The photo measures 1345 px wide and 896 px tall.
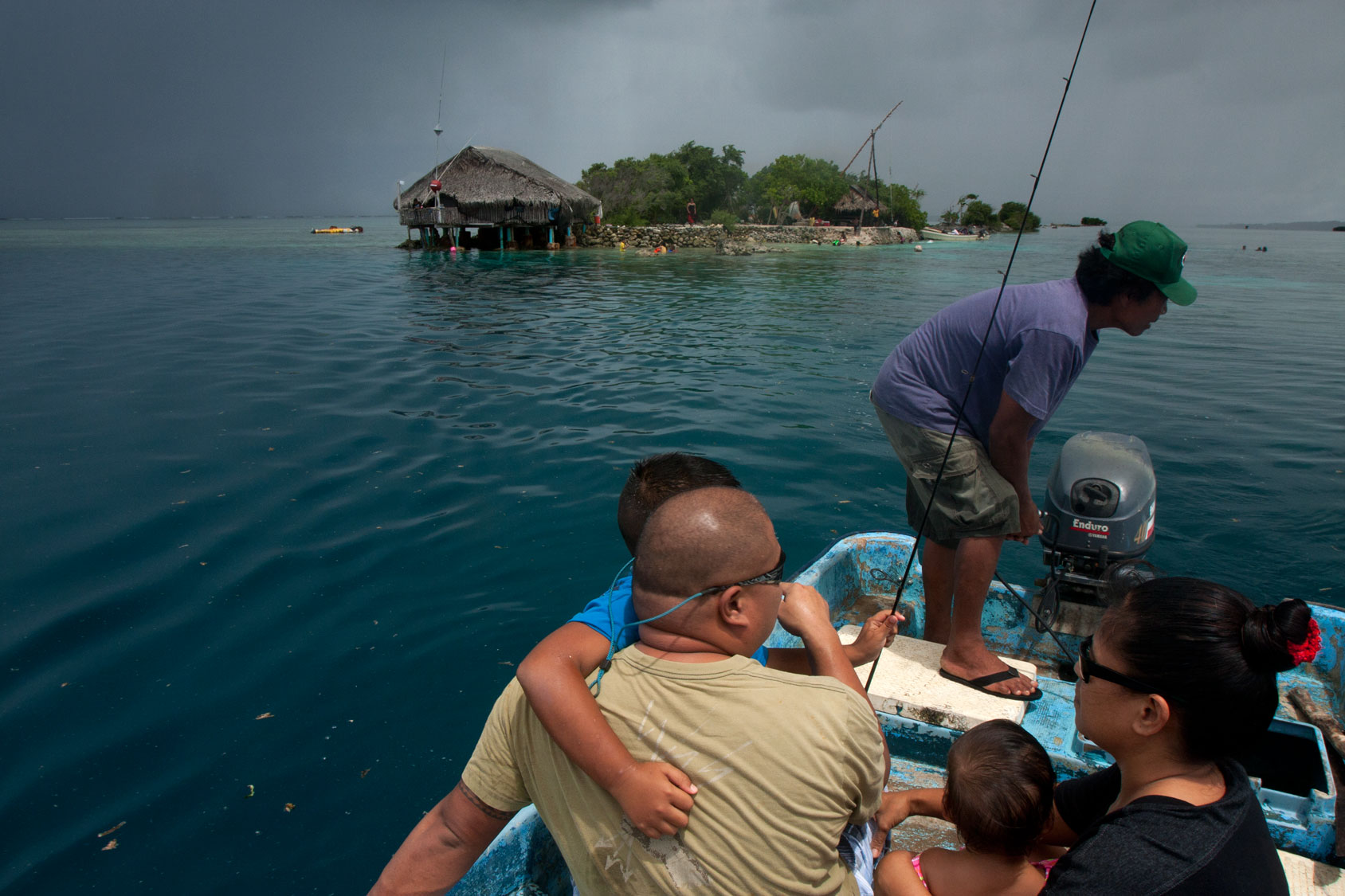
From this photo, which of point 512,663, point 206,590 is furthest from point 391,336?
point 512,663

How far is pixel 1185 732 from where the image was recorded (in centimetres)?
146

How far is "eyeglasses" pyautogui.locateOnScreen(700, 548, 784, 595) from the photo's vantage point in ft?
4.84

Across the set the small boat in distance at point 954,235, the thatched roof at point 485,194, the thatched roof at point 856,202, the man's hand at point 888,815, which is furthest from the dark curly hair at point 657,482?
the small boat in distance at point 954,235

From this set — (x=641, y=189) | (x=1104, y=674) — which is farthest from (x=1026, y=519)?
(x=641, y=189)

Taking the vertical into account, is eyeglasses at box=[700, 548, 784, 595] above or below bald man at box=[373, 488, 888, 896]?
above

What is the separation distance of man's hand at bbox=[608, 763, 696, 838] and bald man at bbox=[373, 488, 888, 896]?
3cm

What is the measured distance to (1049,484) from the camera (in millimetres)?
3773

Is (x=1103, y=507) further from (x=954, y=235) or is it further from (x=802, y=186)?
(x=954, y=235)

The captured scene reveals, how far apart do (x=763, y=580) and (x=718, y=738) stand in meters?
0.32

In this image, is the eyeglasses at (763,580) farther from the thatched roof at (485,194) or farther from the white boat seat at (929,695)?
the thatched roof at (485,194)

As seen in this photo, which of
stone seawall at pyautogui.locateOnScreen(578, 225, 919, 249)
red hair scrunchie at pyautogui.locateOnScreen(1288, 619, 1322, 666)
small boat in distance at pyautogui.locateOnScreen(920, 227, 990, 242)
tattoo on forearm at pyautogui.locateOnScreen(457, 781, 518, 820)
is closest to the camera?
red hair scrunchie at pyautogui.locateOnScreen(1288, 619, 1322, 666)

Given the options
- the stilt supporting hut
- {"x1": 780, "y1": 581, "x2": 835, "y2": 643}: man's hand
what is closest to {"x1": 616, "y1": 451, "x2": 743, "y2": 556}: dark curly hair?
{"x1": 780, "y1": 581, "x2": 835, "y2": 643}: man's hand

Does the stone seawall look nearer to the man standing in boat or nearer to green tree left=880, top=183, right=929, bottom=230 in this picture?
green tree left=880, top=183, right=929, bottom=230

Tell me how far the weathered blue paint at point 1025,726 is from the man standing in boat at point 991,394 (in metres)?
0.30
